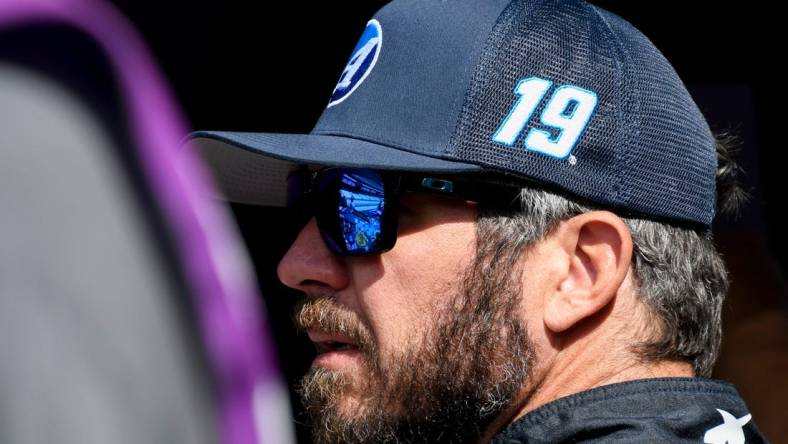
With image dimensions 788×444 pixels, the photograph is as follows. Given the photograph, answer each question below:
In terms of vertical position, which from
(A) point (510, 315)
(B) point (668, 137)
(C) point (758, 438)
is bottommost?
(C) point (758, 438)

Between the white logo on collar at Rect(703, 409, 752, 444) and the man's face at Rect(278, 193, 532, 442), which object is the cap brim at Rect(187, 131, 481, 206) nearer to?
the man's face at Rect(278, 193, 532, 442)

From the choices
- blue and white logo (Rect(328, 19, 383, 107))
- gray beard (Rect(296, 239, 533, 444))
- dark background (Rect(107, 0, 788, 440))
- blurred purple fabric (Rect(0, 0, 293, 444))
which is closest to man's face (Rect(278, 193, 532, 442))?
gray beard (Rect(296, 239, 533, 444))

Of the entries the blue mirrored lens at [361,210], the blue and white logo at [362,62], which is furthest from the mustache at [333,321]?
the blue and white logo at [362,62]

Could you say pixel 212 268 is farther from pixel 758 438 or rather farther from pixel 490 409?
pixel 758 438

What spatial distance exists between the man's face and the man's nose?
0.13 feet

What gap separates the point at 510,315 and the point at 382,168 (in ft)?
0.98

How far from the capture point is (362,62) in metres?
1.74

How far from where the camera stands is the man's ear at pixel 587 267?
5.09 ft

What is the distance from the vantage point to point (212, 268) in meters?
0.69

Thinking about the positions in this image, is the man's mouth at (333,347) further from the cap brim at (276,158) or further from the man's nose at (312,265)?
the cap brim at (276,158)

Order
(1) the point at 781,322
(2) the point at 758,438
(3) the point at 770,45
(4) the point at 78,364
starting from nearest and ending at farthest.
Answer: (4) the point at 78,364 → (2) the point at 758,438 → (1) the point at 781,322 → (3) the point at 770,45

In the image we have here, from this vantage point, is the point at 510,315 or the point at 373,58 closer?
the point at 510,315

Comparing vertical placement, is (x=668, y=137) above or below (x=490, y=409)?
above

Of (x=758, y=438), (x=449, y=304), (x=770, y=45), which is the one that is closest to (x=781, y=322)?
(x=770, y=45)
